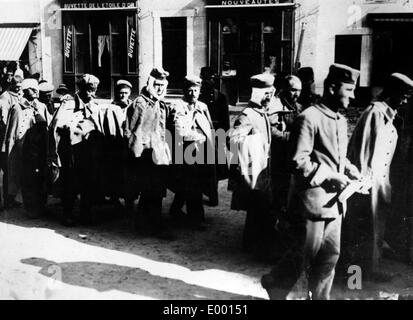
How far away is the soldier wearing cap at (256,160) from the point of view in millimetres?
4805

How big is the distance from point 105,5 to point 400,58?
20.5ft

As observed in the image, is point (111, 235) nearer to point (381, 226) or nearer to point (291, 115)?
point (291, 115)

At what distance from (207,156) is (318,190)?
259 centimetres

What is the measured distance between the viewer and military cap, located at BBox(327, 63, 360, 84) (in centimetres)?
365

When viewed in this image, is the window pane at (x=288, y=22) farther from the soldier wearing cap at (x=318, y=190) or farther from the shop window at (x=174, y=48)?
the soldier wearing cap at (x=318, y=190)

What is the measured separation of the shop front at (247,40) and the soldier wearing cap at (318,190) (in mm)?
6383

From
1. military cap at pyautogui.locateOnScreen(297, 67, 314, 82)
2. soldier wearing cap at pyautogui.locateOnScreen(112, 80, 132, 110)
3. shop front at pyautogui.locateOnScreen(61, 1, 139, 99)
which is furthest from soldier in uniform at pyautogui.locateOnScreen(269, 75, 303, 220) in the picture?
shop front at pyautogui.locateOnScreen(61, 1, 139, 99)

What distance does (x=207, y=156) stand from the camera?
6055 millimetres

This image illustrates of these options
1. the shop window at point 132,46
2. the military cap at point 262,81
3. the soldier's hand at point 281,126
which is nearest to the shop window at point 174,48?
the shop window at point 132,46

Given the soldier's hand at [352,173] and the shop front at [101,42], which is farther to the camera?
the shop front at [101,42]

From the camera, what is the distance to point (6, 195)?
7.05m

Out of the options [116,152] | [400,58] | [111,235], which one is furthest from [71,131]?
[400,58]

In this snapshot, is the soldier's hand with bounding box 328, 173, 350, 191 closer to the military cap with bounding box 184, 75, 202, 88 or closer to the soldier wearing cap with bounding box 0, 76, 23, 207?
the military cap with bounding box 184, 75, 202, 88

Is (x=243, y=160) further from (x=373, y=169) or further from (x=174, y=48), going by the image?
(x=174, y=48)
